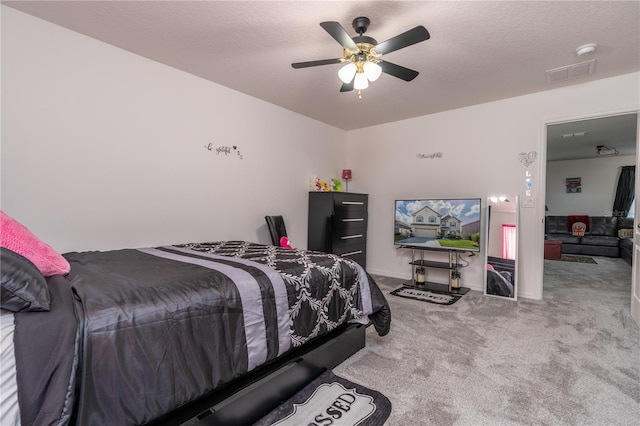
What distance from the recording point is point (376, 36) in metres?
2.47

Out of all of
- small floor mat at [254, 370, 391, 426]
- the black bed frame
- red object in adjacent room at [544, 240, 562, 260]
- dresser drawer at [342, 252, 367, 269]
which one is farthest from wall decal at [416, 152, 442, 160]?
red object in adjacent room at [544, 240, 562, 260]

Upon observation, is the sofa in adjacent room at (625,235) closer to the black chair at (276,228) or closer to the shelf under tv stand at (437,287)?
the shelf under tv stand at (437,287)

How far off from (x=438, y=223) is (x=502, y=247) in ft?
2.63

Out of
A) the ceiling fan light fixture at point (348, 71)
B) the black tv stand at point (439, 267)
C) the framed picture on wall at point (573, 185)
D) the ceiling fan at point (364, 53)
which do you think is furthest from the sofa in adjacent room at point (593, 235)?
the ceiling fan light fixture at point (348, 71)

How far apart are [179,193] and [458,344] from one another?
291cm

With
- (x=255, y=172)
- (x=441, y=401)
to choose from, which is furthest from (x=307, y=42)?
(x=441, y=401)

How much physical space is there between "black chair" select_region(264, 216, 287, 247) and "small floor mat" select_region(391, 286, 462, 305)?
1.60m

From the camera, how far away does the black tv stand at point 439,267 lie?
13.2 feet

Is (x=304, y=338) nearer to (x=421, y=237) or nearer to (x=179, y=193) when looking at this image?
(x=179, y=193)

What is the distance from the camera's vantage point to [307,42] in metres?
2.57

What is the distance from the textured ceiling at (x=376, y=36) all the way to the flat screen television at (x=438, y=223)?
144cm

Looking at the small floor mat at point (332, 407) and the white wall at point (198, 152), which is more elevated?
the white wall at point (198, 152)

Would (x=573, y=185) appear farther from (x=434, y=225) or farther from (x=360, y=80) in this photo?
(x=360, y=80)

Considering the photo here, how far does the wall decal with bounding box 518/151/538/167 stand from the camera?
12.2ft
